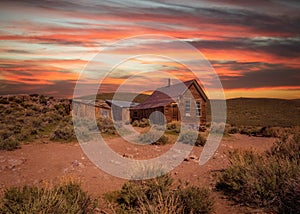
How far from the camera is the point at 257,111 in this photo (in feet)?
192

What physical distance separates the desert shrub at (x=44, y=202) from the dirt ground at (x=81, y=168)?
66cm

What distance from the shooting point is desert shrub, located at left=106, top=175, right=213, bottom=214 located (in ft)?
17.5

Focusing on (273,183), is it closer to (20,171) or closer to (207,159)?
(207,159)

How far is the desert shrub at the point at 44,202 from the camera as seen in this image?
4652 mm

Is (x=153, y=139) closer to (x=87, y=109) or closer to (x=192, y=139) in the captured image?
(x=192, y=139)

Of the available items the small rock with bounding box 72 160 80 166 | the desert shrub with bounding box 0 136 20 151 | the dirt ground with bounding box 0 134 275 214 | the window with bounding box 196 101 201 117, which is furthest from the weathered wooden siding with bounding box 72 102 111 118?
the small rock with bounding box 72 160 80 166

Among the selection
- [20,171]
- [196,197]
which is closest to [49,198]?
[196,197]

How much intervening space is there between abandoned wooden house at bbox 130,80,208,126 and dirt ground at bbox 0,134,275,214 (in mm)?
11688

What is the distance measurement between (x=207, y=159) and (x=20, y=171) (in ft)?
23.0

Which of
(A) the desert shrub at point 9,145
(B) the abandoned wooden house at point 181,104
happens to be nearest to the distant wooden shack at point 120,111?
(B) the abandoned wooden house at point 181,104

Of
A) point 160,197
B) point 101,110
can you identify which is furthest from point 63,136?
point 101,110

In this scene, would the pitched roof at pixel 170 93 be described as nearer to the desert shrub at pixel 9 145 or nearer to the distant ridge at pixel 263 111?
the desert shrub at pixel 9 145

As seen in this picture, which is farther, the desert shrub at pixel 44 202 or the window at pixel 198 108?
the window at pixel 198 108

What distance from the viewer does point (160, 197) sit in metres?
5.62
